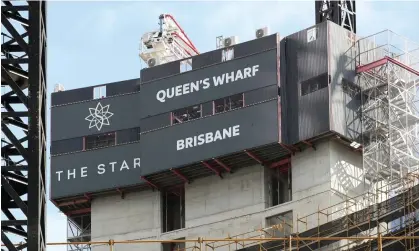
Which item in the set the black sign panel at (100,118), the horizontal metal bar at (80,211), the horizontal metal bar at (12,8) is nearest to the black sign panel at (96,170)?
the black sign panel at (100,118)

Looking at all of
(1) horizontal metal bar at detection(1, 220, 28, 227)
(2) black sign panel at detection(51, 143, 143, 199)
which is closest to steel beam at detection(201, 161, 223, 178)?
(2) black sign panel at detection(51, 143, 143, 199)

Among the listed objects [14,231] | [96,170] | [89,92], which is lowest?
[14,231]

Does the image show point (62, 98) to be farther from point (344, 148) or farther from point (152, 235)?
point (344, 148)

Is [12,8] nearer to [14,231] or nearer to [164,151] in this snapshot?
[14,231]

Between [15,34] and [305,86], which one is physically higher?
[305,86]

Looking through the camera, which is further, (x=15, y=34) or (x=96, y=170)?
(x=96, y=170)

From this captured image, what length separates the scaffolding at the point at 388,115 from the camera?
3435 inches

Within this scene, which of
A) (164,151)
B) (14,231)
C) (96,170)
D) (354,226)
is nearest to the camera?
(14,231)

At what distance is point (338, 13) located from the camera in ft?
306

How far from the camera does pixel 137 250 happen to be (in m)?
95.8

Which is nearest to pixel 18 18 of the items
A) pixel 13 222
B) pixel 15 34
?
pixel 15 34

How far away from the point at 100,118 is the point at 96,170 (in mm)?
3535

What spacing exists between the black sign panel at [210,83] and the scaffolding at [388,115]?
18.1 ft

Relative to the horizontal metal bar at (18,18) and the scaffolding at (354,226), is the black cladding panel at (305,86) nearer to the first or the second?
the scaffolding at (354,226)
